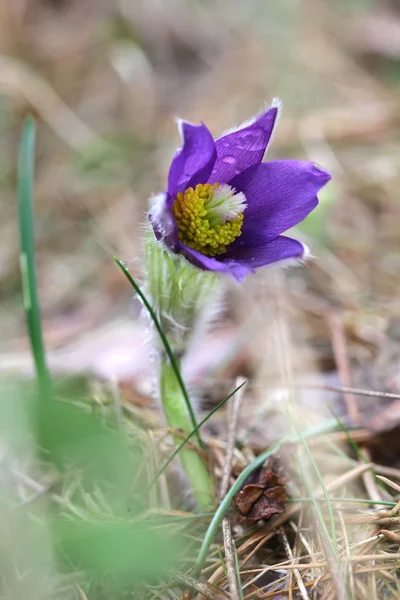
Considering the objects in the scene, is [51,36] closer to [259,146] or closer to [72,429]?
[259,146]

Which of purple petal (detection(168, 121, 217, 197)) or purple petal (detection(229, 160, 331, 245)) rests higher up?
purple petal (detection(168, 121, 217, 197))

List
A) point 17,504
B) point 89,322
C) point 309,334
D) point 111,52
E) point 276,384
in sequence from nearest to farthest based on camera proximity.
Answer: point 17,504 < point 276,384 < point 309,334 < point 89,322 < point 111,52

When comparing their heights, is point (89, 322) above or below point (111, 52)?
below

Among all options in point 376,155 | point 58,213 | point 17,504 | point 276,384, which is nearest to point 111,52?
point 58,213

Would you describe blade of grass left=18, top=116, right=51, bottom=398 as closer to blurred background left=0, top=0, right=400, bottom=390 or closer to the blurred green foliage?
the blurred green foliage

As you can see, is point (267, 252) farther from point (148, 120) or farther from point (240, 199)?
point (148, 120)

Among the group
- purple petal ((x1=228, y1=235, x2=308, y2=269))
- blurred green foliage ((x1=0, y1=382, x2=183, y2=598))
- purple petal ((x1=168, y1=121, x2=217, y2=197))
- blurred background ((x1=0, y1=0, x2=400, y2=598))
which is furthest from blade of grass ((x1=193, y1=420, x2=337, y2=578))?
purple petal ((x1=168, y1=121, x2=217, y2=197))

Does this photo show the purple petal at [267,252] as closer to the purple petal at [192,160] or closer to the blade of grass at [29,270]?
the purple petal at [192,160]
